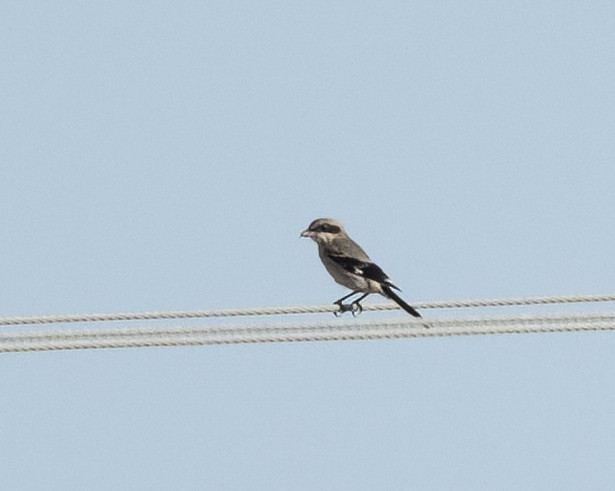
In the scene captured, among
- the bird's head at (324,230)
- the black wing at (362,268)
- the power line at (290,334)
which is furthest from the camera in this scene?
the bird's head at (324,230)

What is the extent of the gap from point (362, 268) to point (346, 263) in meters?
0.32

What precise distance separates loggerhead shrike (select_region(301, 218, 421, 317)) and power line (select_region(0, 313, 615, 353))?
Result: 339 cm

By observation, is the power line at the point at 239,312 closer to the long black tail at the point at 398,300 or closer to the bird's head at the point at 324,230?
the long black tail at the point at 398,300

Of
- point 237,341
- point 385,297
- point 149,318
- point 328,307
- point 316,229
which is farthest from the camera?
point 316,229

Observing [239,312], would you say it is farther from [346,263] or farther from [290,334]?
[346,263]

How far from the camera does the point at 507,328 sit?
1198 centimetres

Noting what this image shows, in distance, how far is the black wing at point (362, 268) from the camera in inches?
634

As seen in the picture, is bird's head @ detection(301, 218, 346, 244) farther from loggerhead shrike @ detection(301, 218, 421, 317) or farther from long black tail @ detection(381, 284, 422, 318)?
long black tail @ detection(381, 284, 422, 318)

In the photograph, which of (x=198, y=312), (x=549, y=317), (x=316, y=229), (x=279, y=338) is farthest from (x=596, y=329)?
(x=316, y=229)

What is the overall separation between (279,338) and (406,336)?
895mm

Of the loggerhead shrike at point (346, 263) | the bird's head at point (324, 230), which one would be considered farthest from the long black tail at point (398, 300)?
the bird's head at point (324, 230)

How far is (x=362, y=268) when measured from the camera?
16.4 meters

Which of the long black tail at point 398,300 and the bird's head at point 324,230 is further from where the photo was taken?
the bird's head at point 324,230

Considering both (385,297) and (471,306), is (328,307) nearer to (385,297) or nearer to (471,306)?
(471,306)
